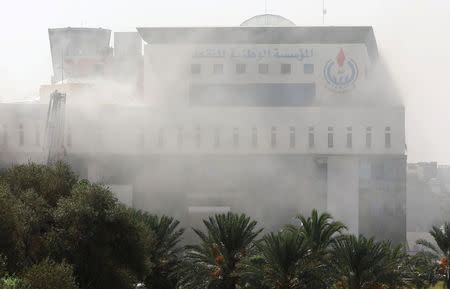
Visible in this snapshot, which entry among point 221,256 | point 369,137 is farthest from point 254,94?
point 221,256

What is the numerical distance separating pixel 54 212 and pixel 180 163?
172ft

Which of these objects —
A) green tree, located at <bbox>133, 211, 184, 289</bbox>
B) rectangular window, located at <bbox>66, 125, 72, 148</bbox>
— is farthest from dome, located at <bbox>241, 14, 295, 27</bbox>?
green tree, located at <bbox>133, 211, 184, 289</bbox>

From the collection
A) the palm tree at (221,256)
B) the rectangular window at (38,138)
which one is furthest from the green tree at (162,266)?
the rectangular window at (38,138)

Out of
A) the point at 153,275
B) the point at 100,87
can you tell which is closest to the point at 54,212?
the point at 153,275

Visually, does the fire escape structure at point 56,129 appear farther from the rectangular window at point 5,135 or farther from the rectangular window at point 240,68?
the rectangular window at point 240,68

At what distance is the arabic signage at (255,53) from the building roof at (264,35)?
98 centimetres

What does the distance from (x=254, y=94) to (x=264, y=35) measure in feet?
22.9

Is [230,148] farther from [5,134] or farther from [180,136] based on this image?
[5,134]

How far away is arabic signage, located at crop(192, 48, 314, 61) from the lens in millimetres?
107375

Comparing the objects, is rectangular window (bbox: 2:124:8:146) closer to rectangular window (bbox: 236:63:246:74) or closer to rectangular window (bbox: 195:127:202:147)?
rectangular window (bbox: 195:127:202:147)

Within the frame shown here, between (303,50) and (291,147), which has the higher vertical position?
(303,50)

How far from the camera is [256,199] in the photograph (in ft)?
338

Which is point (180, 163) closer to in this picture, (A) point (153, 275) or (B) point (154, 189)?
(B) point (154, 189)

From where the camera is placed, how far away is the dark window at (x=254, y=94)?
10788 cm
